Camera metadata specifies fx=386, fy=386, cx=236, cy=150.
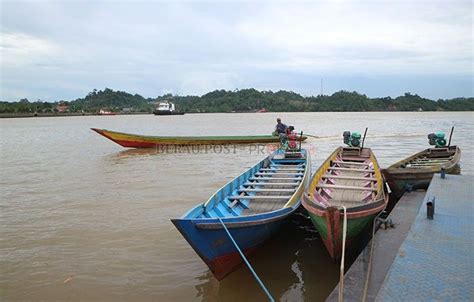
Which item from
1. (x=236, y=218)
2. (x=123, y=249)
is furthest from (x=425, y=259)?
(x=123, y=249)

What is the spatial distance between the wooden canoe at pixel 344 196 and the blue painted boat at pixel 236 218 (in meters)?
0.43

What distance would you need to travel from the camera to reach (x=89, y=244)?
6973 millimetres

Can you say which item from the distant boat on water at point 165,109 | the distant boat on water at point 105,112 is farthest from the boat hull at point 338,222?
the distant boat on water at point 105,112

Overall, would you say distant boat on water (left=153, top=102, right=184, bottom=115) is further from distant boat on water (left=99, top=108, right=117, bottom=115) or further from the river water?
the river water

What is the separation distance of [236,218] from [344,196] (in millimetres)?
2791

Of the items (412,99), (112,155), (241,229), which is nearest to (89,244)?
(241,229)

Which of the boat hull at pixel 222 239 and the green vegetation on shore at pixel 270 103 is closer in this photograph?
the boat hull at pixel 222 239

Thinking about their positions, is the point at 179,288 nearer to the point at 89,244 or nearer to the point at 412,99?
the point at 89,244

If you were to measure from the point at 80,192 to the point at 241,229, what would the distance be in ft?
24.8

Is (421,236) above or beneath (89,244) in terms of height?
above

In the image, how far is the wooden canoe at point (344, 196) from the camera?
4.91 m

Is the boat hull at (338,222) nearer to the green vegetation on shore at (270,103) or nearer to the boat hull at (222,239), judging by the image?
the boat hull at (222,239)

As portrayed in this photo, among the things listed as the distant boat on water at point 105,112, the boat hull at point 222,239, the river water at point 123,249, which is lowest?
the river water at point 123,249

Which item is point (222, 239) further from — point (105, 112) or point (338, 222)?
point (105, 112)
